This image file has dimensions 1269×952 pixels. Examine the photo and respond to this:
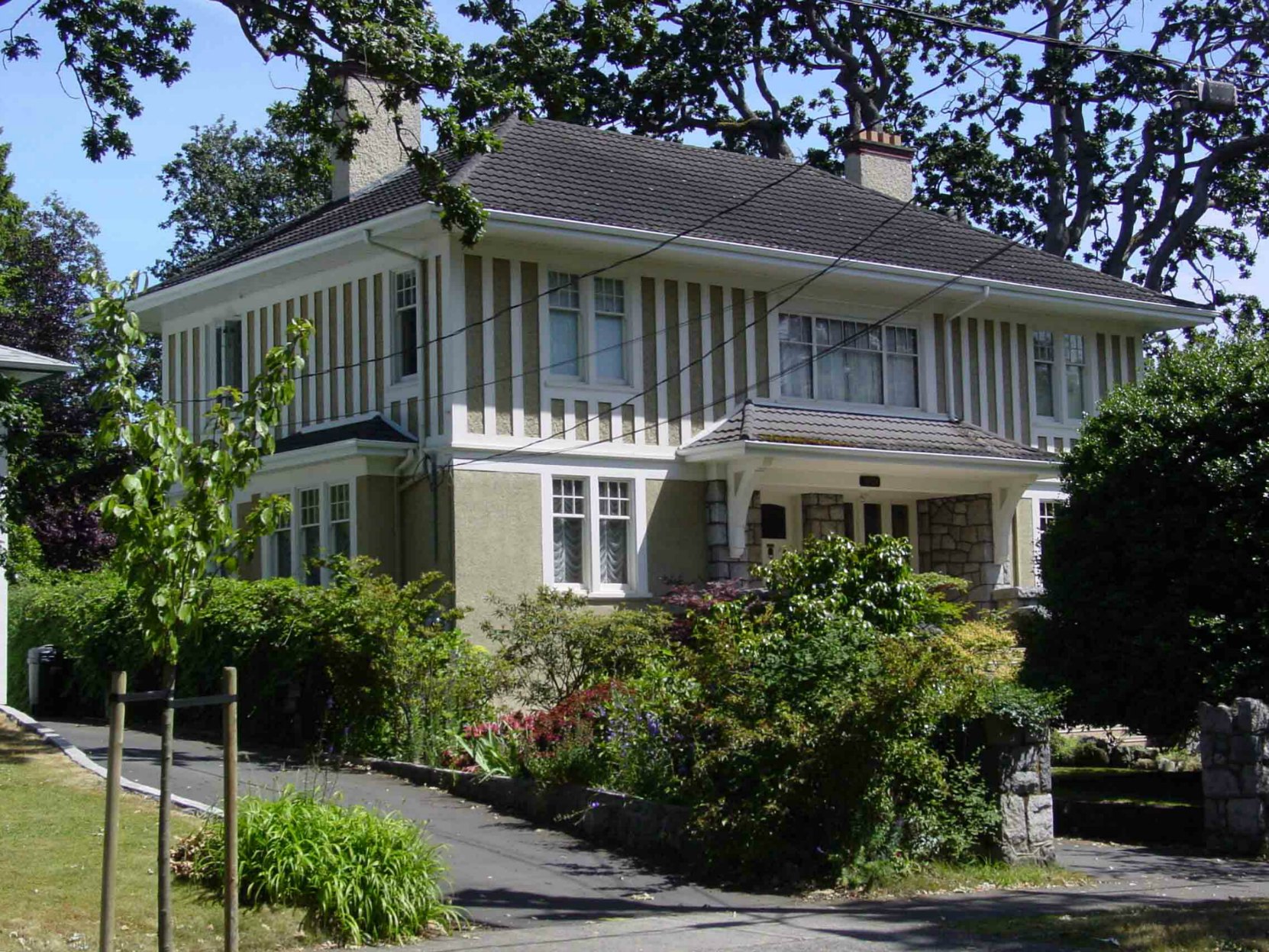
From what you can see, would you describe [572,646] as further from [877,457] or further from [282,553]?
[282,553]

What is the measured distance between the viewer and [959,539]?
24312 millimetres

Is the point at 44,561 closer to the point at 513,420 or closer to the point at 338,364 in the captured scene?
the point at 338,364

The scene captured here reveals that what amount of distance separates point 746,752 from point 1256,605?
591 cm

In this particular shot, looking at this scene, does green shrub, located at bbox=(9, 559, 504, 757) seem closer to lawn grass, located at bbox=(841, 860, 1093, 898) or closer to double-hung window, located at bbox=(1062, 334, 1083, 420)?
lawn grass, located at bbox=(841, 860, 1093, 898)

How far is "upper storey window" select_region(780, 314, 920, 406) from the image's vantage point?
23.2 meters

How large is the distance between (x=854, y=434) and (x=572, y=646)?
7755 mm

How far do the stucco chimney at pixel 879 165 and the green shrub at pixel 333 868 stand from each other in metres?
19.9

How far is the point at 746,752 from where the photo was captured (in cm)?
1166

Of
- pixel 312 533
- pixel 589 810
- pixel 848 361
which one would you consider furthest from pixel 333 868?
pixel 848 361

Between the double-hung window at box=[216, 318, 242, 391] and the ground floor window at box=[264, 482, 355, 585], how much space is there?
10.1 feet

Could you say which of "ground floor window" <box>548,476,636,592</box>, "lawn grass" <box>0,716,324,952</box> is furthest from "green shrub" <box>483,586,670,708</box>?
"lawn grass" <box>0,716,324,952</box>

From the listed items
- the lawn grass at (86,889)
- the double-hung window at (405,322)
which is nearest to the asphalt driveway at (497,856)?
the lawn grass at (86,889)

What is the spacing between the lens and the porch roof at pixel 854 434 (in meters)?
21.5

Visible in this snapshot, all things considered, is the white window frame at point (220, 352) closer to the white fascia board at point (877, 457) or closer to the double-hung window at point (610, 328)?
the double-hung window at point (610, 328)
